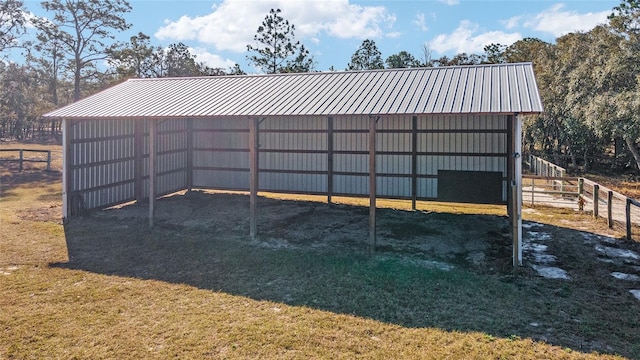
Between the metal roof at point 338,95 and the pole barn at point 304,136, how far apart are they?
1.4 inches

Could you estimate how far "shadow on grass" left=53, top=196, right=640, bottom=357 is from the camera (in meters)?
5.30

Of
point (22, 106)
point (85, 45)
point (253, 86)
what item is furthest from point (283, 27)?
point (253, 86)

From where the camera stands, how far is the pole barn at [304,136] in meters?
8.95

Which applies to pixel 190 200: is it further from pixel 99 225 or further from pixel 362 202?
pixel 362 202

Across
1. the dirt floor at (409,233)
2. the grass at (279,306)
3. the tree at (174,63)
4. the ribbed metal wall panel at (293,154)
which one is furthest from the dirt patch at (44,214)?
the tree at (174,63)

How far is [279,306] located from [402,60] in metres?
41.3

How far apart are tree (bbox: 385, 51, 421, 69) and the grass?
37776 mm

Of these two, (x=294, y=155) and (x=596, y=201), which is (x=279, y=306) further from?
(x=596, y=201)

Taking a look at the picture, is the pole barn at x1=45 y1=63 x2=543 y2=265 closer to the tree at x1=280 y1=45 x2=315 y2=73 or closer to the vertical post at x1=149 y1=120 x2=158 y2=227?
the vertical post at x1=149 y1=120 x2=158 y2=227

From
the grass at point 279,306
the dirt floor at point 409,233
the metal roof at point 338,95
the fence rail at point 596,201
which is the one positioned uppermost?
the metal roof at point 338,95

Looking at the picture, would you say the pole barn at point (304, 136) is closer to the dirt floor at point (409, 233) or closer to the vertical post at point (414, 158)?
the vertical post at point (414, 158)

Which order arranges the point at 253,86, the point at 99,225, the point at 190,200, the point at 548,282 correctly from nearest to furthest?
the point at 548,282 → the point at 99,225 → the point at 253,86 → the point at 190,200

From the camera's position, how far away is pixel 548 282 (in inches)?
260

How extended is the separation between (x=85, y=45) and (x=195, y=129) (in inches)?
734
